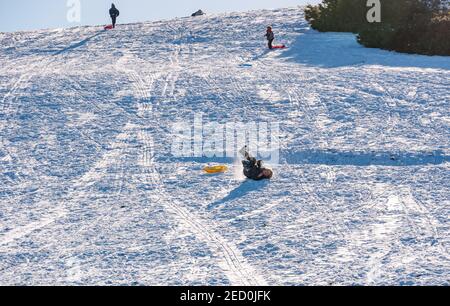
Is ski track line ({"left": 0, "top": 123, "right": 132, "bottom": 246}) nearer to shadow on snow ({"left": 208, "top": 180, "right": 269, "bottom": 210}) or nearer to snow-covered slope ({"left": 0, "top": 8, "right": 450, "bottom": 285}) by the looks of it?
snow-covered slope ({"left": 0, "top": 8, "right": 450, "bottom": 285})

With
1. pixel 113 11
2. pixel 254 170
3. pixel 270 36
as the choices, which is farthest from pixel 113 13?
pixel 254 170

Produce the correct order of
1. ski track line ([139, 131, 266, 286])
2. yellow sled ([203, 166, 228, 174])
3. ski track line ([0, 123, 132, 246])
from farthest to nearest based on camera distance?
yellow sled ([203, 166, 228, 174]) → ski track line ([0, 123, 132, 246]) → ski track line ([139, 131, 266, 286])

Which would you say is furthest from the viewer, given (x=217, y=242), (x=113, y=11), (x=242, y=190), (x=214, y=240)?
(x=113, y=11)

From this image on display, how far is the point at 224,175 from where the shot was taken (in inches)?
656

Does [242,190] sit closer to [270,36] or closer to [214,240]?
[214,240]

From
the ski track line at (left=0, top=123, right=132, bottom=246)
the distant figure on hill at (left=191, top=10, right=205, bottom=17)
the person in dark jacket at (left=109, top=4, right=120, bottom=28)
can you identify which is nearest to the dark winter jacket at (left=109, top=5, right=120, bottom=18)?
the person in dark jacket at (left=109, top=4, right=120, bottom=28)

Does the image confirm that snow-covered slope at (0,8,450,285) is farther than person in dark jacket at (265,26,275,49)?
No

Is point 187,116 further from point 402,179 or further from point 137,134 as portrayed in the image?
point 402,179

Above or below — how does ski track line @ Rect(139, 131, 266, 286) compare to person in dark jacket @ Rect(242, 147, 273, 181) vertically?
below

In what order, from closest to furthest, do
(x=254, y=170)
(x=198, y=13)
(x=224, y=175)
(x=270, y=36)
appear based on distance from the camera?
(x=254, y=170)
(x=224, y=175)
(x=270, y=36)
(x=198, y=13)

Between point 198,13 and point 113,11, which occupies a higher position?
point 113,11

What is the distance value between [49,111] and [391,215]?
37.7 ft

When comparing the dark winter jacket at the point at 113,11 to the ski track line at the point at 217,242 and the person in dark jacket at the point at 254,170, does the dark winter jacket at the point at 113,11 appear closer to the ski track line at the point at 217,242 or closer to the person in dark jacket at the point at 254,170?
the ski track line at the point at 217,242

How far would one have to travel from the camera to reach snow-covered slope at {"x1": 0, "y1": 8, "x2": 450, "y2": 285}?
11984 mm
